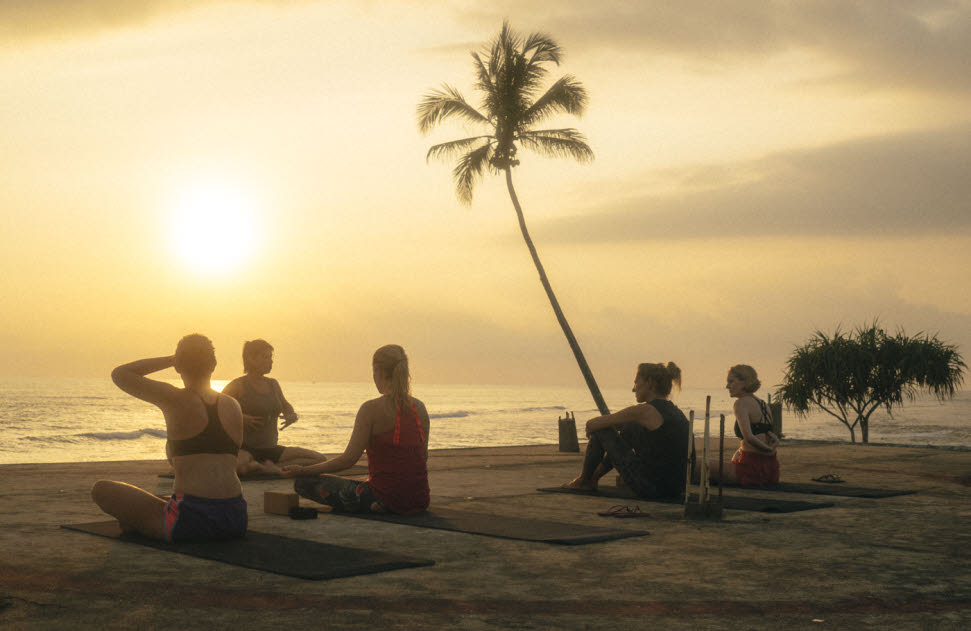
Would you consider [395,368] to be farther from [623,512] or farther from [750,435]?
[750,435]

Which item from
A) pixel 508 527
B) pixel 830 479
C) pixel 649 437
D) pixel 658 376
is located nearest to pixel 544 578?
pixel 508 527

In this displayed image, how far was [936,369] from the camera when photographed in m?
30.2

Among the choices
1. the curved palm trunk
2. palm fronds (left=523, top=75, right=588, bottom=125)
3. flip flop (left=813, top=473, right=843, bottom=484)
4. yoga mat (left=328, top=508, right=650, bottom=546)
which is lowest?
yoga mat (left=328, top=508, right=650, bottom=546)

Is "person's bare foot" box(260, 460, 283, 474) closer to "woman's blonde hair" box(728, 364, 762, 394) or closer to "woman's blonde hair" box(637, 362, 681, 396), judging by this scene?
"woman's blonde hair" box(637, 362, 681, 396)

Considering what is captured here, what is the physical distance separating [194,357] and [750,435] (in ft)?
19.7

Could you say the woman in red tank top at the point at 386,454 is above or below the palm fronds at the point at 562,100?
below

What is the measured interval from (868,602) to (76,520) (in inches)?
212

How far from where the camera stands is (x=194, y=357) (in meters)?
5.63

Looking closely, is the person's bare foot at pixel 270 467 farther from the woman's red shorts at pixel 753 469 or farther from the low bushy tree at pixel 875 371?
the low bushy tree at pixel 875 371

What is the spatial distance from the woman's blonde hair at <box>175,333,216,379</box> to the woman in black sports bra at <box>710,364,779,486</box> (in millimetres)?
5406

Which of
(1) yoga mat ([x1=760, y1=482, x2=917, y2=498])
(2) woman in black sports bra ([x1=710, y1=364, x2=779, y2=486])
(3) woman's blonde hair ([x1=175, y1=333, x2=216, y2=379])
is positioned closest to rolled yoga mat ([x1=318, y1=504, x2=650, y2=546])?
(3) woman's blonde hair ([x1=175, y1=333, x2=216, y2=379])

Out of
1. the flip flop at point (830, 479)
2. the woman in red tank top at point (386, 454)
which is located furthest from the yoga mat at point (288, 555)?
the flip flop at point (830, 479)

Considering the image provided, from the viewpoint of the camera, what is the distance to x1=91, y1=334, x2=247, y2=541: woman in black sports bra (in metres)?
5.60

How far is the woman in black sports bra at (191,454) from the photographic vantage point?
221 inches
